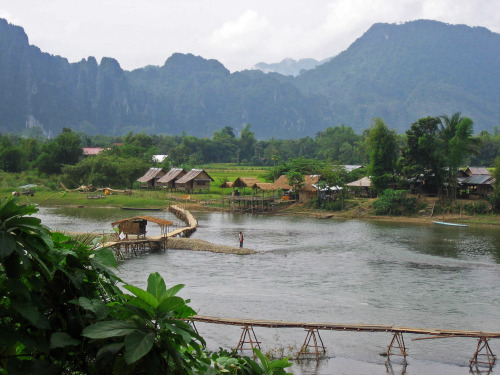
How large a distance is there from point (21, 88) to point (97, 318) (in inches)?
7479

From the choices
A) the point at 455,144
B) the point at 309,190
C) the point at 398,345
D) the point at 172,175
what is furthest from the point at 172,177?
the point at 398,345

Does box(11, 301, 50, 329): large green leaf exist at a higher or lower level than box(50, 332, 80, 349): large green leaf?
higher

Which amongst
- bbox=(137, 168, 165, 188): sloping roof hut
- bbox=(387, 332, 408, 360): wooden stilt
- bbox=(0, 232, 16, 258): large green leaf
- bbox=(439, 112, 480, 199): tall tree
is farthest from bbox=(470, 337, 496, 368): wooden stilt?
bbox=(137, 168, 165, 188): sloping roof hut

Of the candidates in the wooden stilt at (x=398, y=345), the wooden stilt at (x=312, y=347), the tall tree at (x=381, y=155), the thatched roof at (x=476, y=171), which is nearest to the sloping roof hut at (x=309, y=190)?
the tall tree at (x=381, y=155)

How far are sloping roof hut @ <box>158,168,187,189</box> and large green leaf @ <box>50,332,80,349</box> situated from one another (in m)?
47.6

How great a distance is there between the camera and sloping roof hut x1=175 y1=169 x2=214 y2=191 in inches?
1907

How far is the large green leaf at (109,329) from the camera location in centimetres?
223

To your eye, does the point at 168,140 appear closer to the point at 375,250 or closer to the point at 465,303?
the point at 375,250

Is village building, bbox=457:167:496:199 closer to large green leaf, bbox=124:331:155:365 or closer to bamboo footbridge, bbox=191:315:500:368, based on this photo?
bamboo footbridge, bbox=191:315:500:368

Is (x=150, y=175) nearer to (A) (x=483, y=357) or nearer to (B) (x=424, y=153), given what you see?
(B) (x=424, y=153)

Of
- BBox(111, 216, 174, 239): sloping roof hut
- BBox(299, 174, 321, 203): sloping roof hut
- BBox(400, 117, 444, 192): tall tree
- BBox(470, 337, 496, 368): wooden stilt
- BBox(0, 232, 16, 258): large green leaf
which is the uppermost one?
BBox(400, 117, 444, 192): tall tree

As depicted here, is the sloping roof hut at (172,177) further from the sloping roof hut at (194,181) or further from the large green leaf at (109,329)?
the large green leaf at (109,329)

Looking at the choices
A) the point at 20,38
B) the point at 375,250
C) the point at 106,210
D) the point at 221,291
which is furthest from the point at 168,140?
the point at 20,38

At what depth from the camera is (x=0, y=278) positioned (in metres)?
2.32
